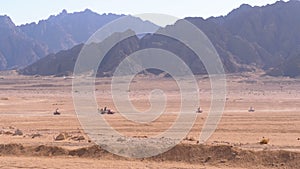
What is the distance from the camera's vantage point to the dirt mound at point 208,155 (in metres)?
22.3

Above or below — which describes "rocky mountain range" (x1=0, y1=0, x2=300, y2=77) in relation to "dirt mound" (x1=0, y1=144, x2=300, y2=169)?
above

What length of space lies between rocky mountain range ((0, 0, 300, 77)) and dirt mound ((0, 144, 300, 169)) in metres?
105

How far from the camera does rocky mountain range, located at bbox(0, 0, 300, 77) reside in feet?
461

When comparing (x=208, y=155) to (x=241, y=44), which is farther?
(x=241, y=44)

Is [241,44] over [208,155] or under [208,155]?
over

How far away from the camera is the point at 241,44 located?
156 metres

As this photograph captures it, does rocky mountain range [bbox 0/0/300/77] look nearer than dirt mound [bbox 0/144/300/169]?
No

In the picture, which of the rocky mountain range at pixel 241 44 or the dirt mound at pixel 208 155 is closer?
the dirt mound at pixel 208 155

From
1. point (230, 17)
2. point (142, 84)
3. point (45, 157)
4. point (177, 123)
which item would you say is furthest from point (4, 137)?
point (230, 17)

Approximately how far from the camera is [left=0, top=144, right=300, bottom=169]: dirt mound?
877 inches

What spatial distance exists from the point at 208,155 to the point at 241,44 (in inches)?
5324

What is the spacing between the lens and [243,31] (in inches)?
6629

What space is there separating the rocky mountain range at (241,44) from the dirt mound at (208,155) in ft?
344

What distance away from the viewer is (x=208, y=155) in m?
23.6
